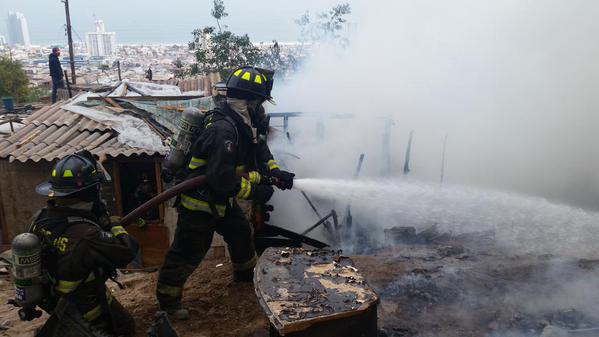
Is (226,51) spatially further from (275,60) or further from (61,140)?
(61,140)

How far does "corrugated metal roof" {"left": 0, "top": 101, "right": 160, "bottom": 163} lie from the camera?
657 cm

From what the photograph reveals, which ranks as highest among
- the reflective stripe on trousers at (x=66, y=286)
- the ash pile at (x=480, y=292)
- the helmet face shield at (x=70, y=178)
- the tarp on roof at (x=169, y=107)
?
the helmet face shield at (x=70, y=178)

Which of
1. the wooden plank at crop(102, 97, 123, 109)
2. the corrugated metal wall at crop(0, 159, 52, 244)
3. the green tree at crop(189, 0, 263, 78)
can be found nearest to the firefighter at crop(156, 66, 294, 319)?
the corrugated metal wall at crop(0, 159, 52, 244)

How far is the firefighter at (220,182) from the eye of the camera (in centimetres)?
380

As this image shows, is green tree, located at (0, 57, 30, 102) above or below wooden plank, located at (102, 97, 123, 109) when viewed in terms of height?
below

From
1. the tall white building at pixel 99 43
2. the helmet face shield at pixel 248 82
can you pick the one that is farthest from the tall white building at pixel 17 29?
the helmet face shield at pixel 248 82

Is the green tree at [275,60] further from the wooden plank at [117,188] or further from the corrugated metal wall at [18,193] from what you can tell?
the corrugated metal wall at [18,193]

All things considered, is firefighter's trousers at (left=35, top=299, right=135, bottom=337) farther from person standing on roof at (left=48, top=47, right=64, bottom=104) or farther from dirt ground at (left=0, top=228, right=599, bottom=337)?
person standing on roof at (left=48, top=47, right=64, bottom=104)

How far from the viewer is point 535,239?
21.4 feet

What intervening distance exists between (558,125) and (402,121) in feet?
10.4

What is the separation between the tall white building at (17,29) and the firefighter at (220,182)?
7670 inches

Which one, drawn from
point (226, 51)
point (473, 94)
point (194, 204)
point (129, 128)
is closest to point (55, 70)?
point (226, 51)

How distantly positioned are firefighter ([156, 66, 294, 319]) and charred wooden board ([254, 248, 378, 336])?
1.82ft

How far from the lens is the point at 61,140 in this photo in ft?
22.8
